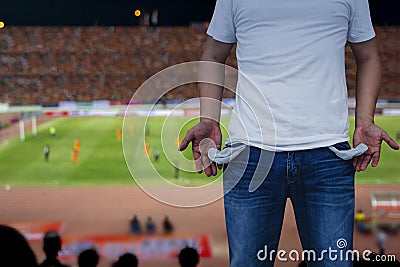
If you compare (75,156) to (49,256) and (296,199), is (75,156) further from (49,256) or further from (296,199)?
(296,199)

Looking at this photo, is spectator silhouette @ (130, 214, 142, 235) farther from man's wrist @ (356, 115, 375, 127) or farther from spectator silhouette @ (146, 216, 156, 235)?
man's wrist @ (356, 115, 375, 127)

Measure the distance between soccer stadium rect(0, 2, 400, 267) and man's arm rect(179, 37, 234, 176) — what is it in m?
→ 0.07

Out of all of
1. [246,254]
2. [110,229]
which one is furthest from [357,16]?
[110,229]

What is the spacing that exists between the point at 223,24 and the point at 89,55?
22193 millimetres

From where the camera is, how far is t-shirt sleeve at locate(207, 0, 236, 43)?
3.35 ft

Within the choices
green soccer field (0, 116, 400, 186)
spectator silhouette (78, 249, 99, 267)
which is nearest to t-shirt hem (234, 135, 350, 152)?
spectator silhouette (78, 249, 99, 267)

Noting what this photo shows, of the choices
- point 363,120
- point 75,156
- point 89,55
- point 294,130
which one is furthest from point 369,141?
point 89,55

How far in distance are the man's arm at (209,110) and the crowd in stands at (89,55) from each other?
21.0m

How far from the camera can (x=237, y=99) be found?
100 cm

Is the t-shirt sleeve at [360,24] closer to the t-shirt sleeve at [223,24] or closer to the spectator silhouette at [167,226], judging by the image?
the t-shirt sleeve at [223,24]

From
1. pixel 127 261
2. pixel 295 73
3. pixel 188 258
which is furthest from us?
pixel 188 258

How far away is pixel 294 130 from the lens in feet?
3.14

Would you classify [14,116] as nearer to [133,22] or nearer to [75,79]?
[75,79]

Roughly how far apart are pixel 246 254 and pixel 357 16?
1.50ft
